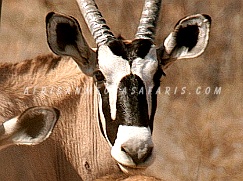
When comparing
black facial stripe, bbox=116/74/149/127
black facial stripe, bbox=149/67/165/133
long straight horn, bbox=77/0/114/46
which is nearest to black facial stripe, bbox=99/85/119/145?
black facial stripe, bbox=116/74/149/127

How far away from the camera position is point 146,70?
21.9 feet

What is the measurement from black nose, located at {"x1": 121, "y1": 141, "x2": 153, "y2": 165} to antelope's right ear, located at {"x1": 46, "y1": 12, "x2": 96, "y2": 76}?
829 mm

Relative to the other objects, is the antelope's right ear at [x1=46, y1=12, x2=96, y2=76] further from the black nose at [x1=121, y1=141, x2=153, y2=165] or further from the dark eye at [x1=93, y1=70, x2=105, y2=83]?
the black nose at [x1=121, y1=141, x2=153, y2=165]

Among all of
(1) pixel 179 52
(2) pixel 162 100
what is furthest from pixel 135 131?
(2) pixel 162 100

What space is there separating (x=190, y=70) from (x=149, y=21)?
388 centimetres

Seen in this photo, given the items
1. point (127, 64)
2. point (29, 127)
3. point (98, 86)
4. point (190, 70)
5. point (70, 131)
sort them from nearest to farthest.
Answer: point (29, 127), point (127, 64), point (98, 86), point (70, 131), point (190, 70)

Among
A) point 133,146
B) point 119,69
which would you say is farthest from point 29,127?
point 119,69

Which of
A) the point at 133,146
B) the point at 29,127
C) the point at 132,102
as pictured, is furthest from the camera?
the point at 132,102

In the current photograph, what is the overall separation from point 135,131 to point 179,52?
3.11ft

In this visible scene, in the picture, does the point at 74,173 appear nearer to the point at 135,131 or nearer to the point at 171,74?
the point at 135,131

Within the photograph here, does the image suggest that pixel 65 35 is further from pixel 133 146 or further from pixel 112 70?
pixel 133 146

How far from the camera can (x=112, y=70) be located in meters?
6.69

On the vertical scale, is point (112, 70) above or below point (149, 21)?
below

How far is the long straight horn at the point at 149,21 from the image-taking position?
698 cm
